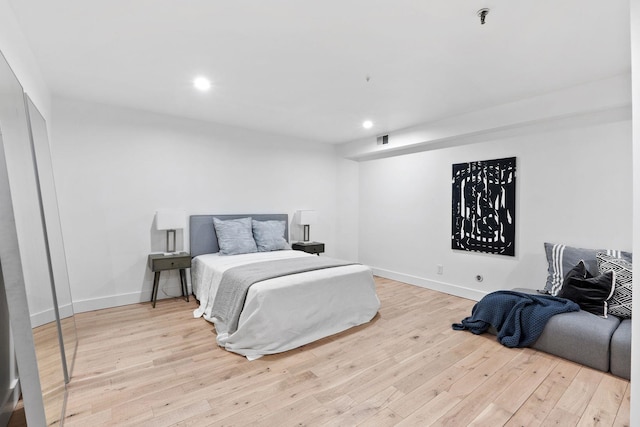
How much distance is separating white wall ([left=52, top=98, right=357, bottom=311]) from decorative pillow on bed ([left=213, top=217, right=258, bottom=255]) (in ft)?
1.12

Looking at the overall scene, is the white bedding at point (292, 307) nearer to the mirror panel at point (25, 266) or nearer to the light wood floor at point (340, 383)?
the light wood floor at point (340, 383)

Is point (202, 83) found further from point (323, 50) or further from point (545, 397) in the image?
point (545, 397)

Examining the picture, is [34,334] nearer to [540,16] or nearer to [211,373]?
[211,373]

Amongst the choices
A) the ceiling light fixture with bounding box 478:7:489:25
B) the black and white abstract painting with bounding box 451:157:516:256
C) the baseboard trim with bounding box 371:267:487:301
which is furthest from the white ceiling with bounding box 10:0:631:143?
the baseboard trim with bounding box 371:267:487:301

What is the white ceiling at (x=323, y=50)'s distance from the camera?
1851 millimetres

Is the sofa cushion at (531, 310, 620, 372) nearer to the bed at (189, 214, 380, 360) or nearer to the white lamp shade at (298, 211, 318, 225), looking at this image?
the bed at (189, 214, 380, 360)

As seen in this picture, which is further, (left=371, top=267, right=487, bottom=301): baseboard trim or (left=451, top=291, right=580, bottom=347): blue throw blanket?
(left=371, top=267, right=487, bottom=301): baseboard trim

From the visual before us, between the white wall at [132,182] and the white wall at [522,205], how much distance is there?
2178 mm

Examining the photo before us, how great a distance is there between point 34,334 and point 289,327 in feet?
5.59

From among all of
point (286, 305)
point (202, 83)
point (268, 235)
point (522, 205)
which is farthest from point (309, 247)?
point (522, 205)

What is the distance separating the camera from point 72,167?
3410 mm

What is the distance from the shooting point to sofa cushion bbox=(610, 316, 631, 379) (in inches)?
85.3

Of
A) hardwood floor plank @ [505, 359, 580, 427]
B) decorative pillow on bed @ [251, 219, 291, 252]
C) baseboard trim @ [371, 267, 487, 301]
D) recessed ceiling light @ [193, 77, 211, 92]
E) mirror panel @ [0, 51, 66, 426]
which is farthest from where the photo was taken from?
decorative pillow on bed @ [251, 219, 291, 252]

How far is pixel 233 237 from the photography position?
413 centimetres
